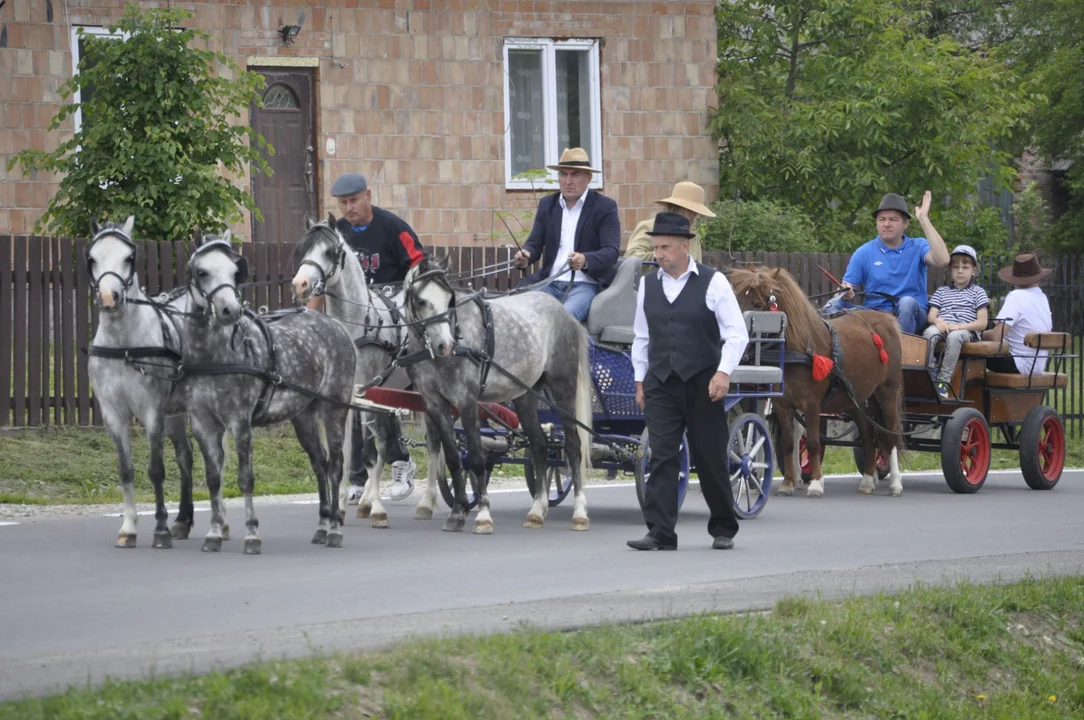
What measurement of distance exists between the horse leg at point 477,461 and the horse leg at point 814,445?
3.78m

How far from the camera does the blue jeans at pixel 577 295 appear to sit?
13.3 metres

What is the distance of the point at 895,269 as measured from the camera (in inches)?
640

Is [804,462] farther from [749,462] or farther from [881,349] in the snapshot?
[749,462]

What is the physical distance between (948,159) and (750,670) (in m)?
19.8

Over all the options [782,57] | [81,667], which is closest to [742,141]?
[782,57]

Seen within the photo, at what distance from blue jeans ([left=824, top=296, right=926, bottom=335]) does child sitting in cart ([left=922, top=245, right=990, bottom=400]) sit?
0.39ft

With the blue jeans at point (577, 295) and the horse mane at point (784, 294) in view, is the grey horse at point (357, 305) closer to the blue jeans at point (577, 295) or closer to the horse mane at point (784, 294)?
the blue jeans at point (577, 295)

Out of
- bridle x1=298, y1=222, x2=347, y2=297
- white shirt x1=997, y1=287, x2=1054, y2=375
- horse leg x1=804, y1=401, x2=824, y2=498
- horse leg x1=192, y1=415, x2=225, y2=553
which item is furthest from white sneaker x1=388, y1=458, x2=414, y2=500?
white shirt x1=997, y1=287, x2=1054, y2=375

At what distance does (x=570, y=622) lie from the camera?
8023 millimetres

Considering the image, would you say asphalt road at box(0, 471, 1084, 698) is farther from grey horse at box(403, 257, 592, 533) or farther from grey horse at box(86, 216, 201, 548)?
grey horse at box(86, 216, 201, 548)

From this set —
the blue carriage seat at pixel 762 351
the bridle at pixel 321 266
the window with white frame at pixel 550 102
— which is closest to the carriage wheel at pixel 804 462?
the blue carriage seat at pixel 762 351

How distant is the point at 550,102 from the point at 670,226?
15016 millimetres

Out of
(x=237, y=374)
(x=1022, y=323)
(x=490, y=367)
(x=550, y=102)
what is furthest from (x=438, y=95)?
(x=237, y=374)

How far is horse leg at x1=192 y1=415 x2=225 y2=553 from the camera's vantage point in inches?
423
